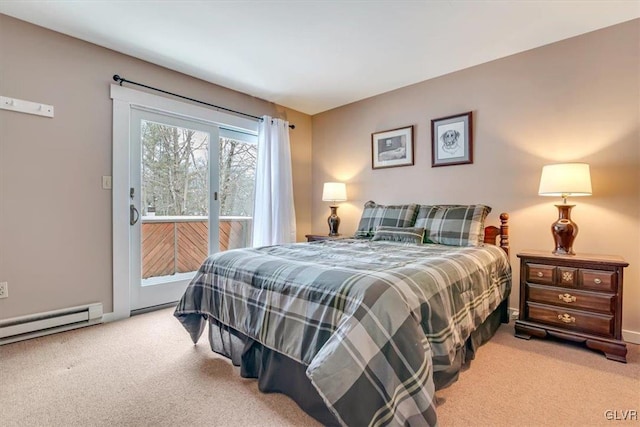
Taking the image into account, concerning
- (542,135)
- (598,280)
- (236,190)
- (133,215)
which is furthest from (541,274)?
(133,215)

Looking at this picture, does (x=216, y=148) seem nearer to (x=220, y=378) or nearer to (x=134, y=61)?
(x=134, y=61)

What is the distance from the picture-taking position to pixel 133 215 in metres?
2.84

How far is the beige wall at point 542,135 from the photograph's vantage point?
2275mm

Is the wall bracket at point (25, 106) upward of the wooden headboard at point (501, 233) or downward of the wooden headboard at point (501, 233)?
upward

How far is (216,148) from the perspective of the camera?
11.3 ft

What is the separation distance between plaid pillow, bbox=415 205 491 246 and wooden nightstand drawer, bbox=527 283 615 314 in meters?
0.52

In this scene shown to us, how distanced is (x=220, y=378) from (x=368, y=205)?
2306 mm

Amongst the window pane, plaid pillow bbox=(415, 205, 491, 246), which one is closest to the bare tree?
the window pane

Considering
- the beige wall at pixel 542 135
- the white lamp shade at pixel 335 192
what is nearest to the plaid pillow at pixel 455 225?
the beige wall at pixel 542 135

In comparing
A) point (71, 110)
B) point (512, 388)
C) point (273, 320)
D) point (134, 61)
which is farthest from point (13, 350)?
point (512, 388)

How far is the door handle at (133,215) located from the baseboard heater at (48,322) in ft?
2.46

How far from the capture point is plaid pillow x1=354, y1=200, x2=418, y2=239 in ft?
9.96

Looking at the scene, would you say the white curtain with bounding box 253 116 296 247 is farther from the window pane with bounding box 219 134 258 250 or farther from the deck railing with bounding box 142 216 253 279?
the deck railing with bounding box 142 216 253 279

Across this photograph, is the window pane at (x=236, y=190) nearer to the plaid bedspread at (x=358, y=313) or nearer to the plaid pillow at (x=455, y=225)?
the plaid bedspread at (x=358, y=313)
